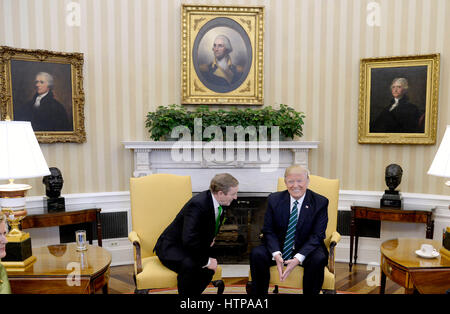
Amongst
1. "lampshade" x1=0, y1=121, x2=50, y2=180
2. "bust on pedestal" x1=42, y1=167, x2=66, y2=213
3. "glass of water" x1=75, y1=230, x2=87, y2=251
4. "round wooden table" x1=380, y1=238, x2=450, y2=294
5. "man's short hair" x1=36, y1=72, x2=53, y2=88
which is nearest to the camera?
"lampshade" x1=0, y1=121, x2=50, y2=180

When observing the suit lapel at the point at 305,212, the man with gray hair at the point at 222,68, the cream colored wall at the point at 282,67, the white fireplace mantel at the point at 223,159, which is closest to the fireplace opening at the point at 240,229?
the white fireplace mantel at the point at 223,159

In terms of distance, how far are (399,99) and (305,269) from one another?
290cm

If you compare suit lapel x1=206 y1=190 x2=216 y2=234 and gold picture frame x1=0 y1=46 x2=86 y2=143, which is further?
gold picture frame x1=0 y1=46 x2=86 y2=143

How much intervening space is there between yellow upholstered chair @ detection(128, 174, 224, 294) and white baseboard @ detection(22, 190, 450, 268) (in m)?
1.53

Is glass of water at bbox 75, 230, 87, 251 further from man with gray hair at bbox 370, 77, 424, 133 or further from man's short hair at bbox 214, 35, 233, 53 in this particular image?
man with gray hair at bbox 370, 77, 424, 133

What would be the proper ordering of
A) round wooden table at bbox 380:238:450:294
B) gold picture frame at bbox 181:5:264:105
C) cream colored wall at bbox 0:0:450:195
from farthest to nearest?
gold picture frame at bbox 181:5:264:105, cream colored wall at bbox 0:0:450:195, round wooden table at bbox 380:238:450:294

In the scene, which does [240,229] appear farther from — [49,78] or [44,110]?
[49,78]

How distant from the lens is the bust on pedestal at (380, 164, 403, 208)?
152 inches

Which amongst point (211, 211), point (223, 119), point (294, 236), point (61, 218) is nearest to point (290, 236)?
point (294, 236)

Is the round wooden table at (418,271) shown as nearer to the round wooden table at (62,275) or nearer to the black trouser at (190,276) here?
the black trouser at (190,276)

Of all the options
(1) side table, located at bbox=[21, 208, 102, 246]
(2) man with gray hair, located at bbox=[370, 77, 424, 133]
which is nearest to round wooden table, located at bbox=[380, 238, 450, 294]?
(2) man with gray hair, located at bbox=[370, 77, 424, 133]

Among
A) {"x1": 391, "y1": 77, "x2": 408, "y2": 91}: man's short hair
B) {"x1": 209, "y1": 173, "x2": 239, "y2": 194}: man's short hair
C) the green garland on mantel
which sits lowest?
{"x1": 209, "y1": 173, "x2": 239, "y2": 194}: man's short hair

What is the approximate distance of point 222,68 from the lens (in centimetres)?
436
